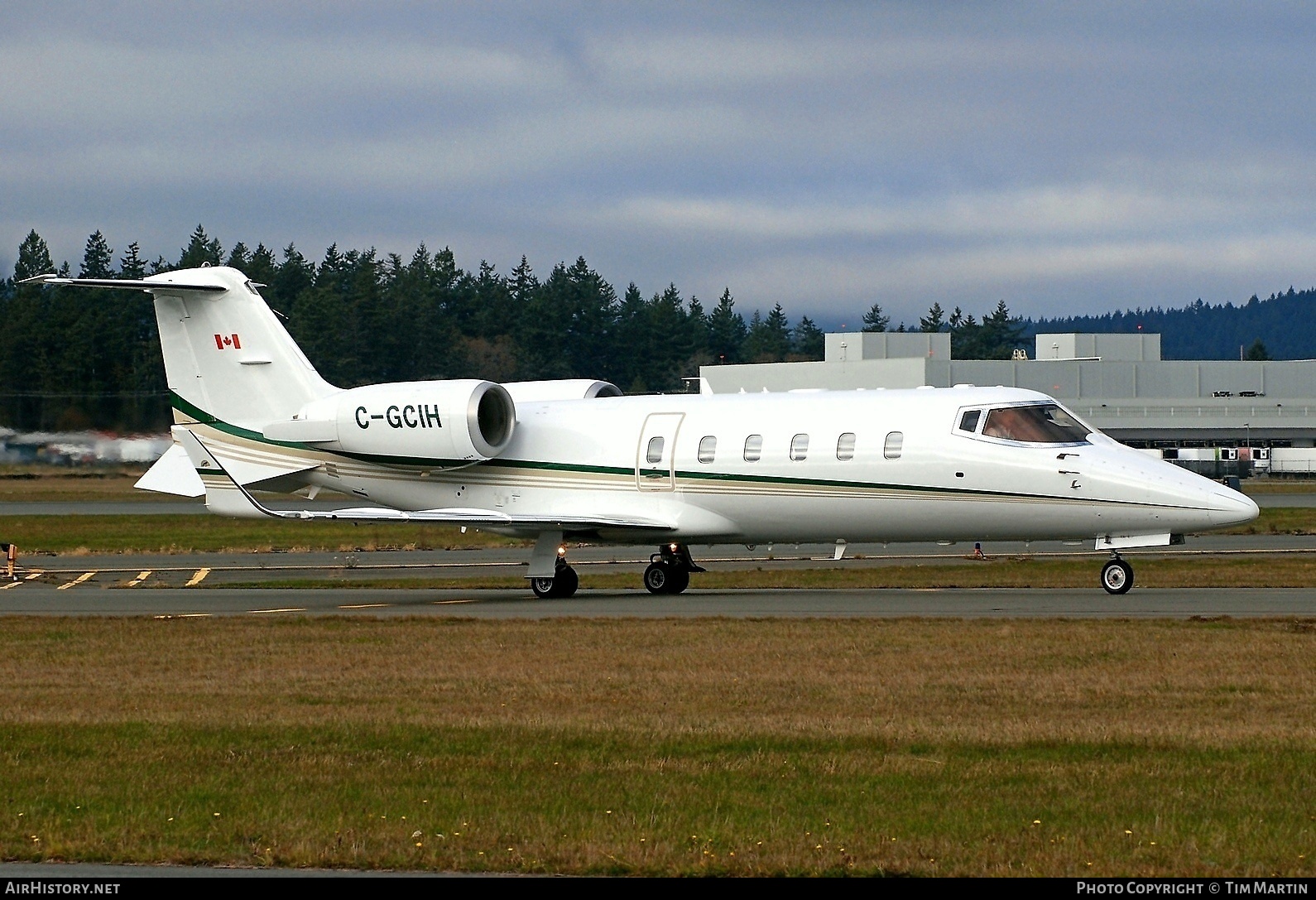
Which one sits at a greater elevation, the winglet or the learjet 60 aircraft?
the winglet

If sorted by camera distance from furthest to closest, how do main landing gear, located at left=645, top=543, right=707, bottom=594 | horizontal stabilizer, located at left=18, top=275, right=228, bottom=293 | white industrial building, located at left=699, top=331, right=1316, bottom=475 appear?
white industrial building, located at left=699, top=331, right=1316, bottom=475 < main landing gear, located at left=645, top=543, right=707, bottom=594 < horizontal stabilizer, located at left=18, top=275, right=228, bottom=293

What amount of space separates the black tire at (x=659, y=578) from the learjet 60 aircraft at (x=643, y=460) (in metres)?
0.03

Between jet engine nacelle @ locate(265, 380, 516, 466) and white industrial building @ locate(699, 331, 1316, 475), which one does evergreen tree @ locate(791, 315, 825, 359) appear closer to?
white industrial building @ locate(699, 331, 1316, 475)

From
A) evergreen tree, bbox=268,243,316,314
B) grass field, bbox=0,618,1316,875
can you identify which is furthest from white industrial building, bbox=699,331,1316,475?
grass field, bbox=0,618,1316,875

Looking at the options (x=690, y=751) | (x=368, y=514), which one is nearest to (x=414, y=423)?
(x=368, y=514)

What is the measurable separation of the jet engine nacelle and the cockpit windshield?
28.3 ft

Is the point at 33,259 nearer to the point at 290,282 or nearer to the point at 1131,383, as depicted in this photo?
the point at 290,282

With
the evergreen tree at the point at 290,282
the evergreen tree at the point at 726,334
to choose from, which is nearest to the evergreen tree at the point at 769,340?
the evergreen tree at the point at 726,334

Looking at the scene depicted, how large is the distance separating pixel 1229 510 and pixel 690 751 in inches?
547

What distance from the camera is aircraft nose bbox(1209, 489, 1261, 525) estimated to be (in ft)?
76.1

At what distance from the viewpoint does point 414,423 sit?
93.2ft

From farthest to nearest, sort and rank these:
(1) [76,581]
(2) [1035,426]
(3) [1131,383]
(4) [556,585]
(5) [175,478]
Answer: (3) [1131,383] < (1) [76,581] < (5) [175,478] < (4) [556,585] < (2) [1035,426]

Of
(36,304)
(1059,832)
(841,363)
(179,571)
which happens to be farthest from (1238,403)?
(1059,832)
